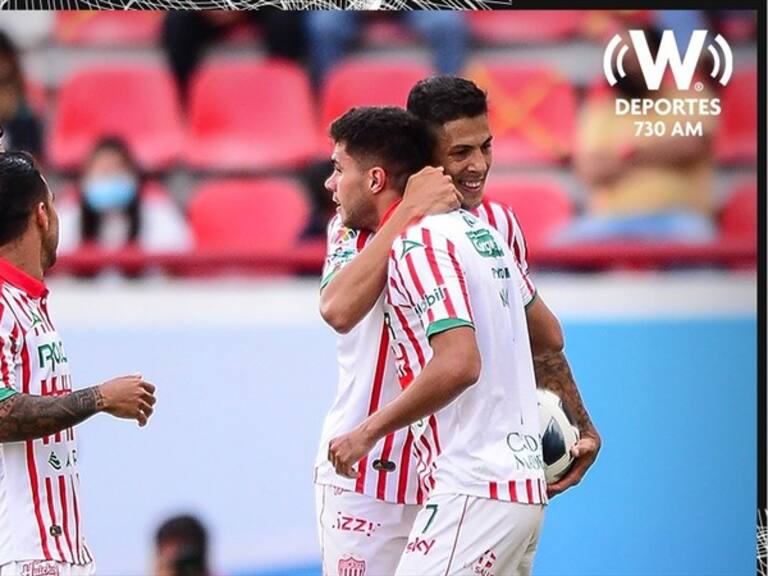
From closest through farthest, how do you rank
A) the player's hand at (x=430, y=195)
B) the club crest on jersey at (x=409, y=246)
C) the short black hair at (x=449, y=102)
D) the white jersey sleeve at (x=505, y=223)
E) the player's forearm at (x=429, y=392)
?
the player's forearm at (x=429, y=392) → the club crest on jersey at (x=409, y=246) → the player's hand at (x=430, y=195) → the short black hair at (x=449, y=102) → the white jersey sleeve at (x=505, y=223)

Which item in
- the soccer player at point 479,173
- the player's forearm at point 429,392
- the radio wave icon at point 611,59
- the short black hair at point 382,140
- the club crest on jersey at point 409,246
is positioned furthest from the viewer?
the radio wave icon at point 611,59

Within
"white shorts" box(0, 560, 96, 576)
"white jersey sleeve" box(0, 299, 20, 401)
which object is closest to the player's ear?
"white jersey sleeve" box(0, 299, 20, 401)

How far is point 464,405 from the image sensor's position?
9.71 feet

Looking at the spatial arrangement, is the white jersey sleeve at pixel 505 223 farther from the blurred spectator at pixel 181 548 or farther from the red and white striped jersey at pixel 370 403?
the blurred spectator at pixel 181 548

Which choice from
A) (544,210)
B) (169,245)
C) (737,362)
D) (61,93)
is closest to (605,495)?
(737,362)

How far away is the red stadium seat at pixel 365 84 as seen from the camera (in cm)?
532

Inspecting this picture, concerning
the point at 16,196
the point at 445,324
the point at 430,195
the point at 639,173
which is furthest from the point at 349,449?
the point at 639,173

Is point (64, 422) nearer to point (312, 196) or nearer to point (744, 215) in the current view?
point (312, 196)

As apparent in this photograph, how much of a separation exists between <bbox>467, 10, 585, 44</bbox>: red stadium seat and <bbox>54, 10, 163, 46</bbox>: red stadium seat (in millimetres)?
1155

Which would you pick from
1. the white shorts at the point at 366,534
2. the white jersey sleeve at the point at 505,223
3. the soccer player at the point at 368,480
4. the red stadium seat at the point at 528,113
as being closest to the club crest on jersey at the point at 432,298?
the soccer player at the point at 368,480

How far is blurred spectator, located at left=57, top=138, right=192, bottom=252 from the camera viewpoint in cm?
526

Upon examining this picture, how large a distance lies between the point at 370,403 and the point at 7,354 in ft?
2.92

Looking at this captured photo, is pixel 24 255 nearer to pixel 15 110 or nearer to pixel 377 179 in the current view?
pixel 377 179

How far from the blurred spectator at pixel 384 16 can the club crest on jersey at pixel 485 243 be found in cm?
234
